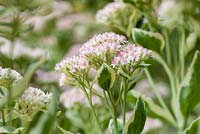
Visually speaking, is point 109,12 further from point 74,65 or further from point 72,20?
point 72,20

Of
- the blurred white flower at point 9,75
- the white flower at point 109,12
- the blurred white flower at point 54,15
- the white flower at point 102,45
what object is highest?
the blurred white flower at point 54,15

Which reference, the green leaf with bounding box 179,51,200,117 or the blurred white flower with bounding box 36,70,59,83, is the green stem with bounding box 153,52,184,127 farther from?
the blurred white flower with bounding box 36,70,59,83

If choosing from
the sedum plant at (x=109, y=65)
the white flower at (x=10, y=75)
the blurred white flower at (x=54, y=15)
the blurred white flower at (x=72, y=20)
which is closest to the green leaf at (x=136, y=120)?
the sedum plant at (x=109, y=65)

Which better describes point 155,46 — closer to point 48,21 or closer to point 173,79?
point 173,79

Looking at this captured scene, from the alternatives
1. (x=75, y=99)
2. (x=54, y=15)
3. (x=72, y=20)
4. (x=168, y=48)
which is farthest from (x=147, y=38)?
(x=72, y=20)

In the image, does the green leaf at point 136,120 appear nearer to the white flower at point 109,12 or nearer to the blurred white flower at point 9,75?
the blurred white flower at point 9,75

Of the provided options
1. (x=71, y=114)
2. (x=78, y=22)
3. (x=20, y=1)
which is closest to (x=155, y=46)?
(x=71, y=114)
